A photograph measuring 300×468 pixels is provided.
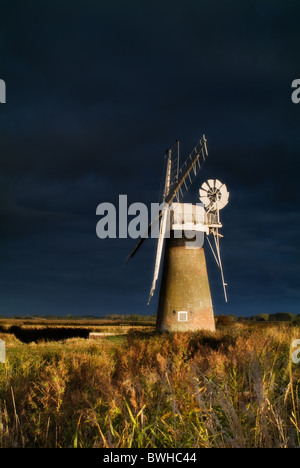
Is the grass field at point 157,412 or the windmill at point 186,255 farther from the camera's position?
the windmill at point 186,255

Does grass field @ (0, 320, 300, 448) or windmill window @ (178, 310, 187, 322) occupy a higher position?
windmill window @ (178, 310, 187, 322)

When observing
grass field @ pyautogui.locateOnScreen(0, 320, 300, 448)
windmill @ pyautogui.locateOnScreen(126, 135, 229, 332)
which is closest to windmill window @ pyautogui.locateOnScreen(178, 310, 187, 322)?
windmill @ pyautogui.locateOnScreen(126, 135, 229, 332)

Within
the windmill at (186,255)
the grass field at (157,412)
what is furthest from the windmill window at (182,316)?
the grass field at (157,412)

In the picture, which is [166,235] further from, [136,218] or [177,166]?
[177,166]

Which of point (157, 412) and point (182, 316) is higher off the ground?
point (182, 316)

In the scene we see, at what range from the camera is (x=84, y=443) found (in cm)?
501

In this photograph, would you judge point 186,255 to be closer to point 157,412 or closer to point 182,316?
point 182,316

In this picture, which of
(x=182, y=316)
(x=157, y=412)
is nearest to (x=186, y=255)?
(x=182, y=316)

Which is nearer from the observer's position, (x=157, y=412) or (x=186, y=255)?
(x=157, y=412)

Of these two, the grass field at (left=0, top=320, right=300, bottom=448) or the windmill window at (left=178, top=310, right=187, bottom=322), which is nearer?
the grass field at (left=0, top=320, right=300, bottom=448)

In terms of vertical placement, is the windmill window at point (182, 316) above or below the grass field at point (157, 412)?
above

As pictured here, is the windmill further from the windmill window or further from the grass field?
the grass field

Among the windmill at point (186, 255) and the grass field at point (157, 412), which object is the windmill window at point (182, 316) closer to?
the windmill at point (186, 255)

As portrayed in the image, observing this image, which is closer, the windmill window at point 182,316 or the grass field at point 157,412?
the grass field at point 157,412
